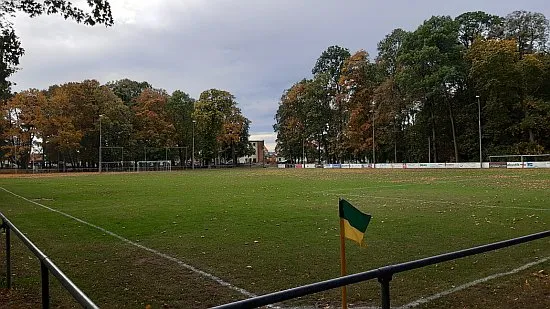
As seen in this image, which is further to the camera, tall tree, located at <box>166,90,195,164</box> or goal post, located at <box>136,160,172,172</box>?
tall tree, located at <box>166,90,195,164</box>

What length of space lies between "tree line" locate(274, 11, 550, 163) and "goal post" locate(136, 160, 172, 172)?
88.9ft

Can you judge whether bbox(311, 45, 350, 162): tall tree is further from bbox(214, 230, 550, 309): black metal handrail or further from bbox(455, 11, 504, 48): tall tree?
bbox(214, 230, 550, 309): black metal handrail

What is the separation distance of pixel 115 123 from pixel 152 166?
979 cm

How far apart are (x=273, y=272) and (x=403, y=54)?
219ft

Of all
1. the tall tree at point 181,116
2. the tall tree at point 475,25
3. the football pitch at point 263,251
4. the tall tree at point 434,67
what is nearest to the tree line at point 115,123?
the tall tree at point 181,116

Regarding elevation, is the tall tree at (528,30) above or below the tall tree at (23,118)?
above

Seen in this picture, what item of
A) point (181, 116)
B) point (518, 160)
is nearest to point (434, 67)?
point (518, 160)

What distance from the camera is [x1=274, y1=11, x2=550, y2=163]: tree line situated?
6188 centimetres

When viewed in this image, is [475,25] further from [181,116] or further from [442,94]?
[181,116]

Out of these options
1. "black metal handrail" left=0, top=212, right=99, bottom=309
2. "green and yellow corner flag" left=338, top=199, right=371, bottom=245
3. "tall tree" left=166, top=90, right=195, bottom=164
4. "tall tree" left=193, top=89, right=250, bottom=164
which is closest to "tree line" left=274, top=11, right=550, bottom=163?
"tall tree" left=193, top=89, right=250, bottom=164

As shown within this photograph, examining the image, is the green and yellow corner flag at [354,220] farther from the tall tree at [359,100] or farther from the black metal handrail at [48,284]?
the tall tree at [359,100]

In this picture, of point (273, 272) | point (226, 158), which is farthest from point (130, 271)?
point (226, 158)

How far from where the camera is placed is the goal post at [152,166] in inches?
3273

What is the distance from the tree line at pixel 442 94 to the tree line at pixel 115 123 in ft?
62.4
